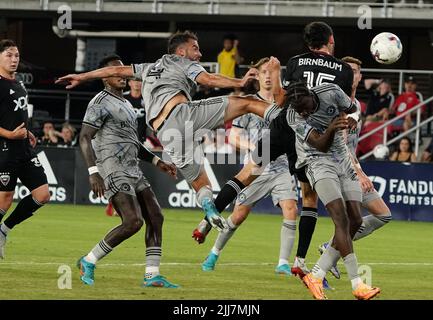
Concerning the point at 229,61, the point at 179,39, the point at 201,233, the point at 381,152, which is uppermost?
the point at 229,61

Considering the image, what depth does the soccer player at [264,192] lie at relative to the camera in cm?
1413

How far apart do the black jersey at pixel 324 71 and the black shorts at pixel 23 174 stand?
140 inches

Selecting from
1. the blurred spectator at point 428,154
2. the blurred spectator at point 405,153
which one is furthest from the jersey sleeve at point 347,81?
the blurred spectator at point 428,154

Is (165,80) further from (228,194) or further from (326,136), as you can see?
(228,194)

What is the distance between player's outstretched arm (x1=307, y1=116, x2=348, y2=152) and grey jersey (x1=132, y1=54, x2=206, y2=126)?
1.48 metres

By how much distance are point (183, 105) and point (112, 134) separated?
860 millimetres

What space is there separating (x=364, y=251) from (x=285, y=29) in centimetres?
1635

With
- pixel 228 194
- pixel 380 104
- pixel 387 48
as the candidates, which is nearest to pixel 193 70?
pixel 228 194

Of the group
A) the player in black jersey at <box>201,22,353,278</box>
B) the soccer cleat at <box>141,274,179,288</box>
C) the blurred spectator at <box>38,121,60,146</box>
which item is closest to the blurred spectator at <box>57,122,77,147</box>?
the blurred spectator at <box>38,121,60,146</box>

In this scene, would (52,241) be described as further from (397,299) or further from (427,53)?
(427,53)

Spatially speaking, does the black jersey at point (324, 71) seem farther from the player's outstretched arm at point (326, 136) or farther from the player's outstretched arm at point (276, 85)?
the player's outstretched arm at point (326, 136)

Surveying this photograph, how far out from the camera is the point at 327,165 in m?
11.4

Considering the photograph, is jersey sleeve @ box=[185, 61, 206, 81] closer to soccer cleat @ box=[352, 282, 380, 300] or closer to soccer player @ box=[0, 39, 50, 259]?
soccer player @ box=[0, 39, 50, 259]
